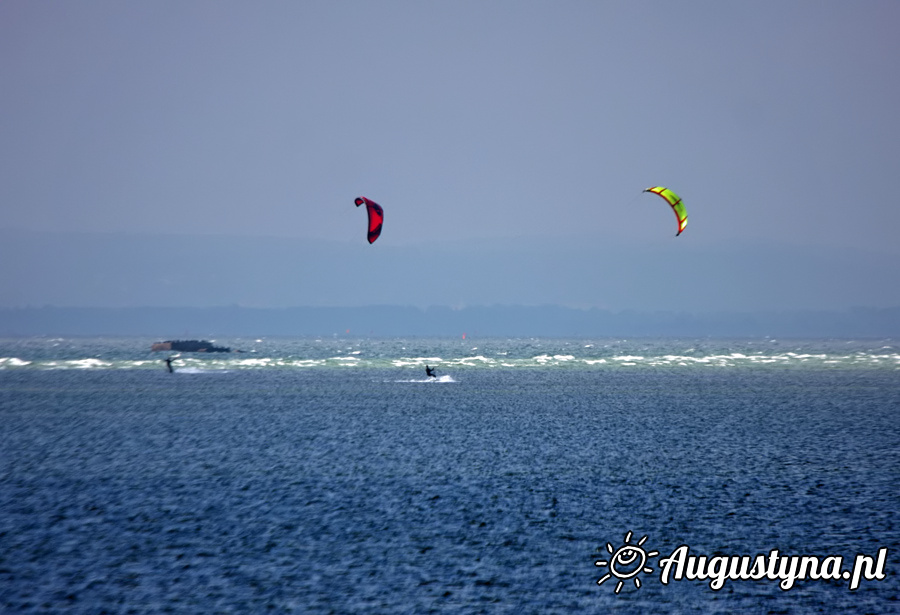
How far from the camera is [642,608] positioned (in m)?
17.6

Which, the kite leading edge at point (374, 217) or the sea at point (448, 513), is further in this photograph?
the kite leading edge at point (374, 217)

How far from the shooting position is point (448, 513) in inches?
1069

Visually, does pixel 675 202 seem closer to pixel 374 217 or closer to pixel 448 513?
pixel 374 217

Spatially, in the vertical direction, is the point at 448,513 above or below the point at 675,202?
below

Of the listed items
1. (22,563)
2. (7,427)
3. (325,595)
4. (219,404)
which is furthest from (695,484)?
(219,404)

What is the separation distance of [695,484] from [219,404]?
49.8 meters

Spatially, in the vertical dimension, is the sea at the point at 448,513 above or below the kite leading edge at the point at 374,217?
below

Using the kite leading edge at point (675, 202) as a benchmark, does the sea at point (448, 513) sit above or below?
below

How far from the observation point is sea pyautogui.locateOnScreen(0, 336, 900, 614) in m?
18.7

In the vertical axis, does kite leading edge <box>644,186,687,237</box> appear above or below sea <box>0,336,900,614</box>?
above

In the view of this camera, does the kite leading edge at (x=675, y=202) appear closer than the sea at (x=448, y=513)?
No

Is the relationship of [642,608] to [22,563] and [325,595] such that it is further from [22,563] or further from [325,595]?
[22,563]

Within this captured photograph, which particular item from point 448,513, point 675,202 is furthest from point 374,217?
point 448,513

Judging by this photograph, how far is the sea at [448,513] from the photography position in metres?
18.7
